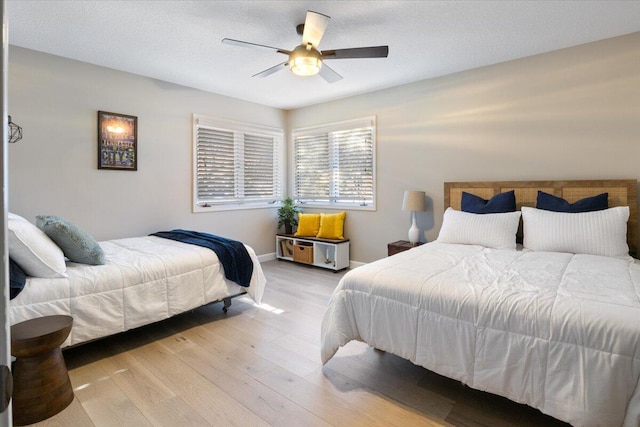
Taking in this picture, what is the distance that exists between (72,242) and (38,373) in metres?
0.97

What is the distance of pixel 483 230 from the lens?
3.21 m

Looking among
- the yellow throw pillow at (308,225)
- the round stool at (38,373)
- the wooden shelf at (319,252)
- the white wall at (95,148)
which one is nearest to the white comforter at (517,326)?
Answer: the round stool at (38,373)

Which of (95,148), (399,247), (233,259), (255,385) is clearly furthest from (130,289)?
(399,247)

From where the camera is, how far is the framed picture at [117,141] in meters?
3.72

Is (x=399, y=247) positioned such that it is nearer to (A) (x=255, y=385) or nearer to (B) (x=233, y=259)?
(B) (x=233, y=259)

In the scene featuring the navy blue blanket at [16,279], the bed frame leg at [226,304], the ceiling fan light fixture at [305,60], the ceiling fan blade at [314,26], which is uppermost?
the ceiling fan blade at [314,26]

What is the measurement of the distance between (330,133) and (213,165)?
1.85 metres

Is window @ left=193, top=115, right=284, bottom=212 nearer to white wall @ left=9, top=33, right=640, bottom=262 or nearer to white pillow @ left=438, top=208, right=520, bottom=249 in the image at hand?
white wall @ left=9, top=33, right=640, bottom=262

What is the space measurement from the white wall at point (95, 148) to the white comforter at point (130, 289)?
72cm

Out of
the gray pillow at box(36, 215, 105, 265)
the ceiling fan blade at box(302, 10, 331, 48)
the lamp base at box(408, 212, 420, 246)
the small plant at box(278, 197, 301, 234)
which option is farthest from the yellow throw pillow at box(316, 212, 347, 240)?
the gray pillow at box(36, 215, 105, 265)

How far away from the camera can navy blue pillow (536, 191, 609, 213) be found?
2.93 metres

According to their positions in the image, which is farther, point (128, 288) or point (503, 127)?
point (503, 127)

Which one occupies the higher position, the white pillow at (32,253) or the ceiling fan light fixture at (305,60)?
the ceiling fan light fixture at (305,60)

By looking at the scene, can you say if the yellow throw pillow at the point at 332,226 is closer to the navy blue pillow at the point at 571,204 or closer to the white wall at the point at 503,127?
the white wall at the point at 503,127
